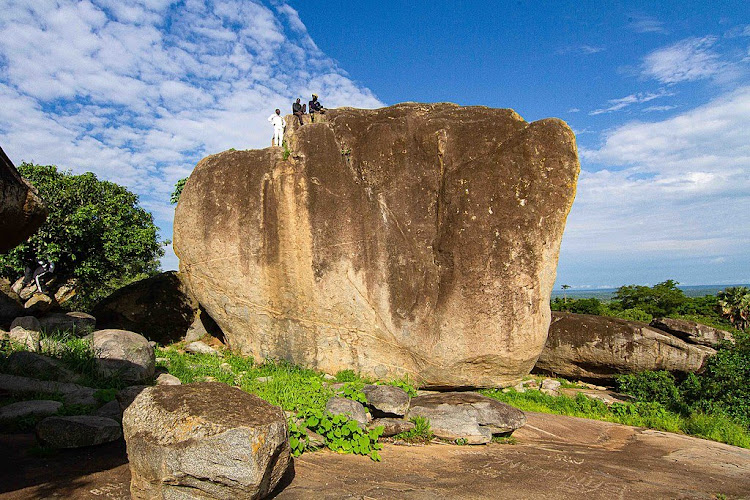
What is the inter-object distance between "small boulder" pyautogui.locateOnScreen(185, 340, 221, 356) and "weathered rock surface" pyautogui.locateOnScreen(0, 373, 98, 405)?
442 cm

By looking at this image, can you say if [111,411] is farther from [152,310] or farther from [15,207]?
[152,310]

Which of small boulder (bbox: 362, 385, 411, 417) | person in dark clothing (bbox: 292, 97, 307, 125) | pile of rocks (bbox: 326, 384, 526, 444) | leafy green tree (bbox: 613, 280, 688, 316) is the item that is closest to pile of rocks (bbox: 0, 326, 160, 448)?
pile of rocks (bbox: 326, 384, 526, 444)

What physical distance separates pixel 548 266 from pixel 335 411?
5801 millimetres

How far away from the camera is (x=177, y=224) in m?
12.9

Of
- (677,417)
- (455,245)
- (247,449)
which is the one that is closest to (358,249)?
(455,245)

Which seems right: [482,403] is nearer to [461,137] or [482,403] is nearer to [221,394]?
[221,394]

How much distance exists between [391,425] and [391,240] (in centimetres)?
458

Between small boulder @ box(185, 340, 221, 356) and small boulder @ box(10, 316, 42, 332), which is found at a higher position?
small boulder @ box(10, 316, 42, 332)

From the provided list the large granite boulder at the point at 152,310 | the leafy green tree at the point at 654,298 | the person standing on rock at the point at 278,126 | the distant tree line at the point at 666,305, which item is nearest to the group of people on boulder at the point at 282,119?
the person standing on rock at the point at 278,126

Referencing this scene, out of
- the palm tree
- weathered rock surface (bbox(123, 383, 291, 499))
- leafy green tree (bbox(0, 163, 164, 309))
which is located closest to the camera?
weathered rock surface (bbox(123, 383, 291, 499))

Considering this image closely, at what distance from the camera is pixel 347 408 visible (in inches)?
314

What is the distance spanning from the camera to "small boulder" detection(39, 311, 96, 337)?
12.2 m

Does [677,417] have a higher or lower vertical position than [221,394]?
lower

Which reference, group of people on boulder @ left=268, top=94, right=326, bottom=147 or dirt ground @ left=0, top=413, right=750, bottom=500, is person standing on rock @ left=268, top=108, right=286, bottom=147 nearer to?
group of people on boulder @ left=268, top=94, right=326, bottom=147
